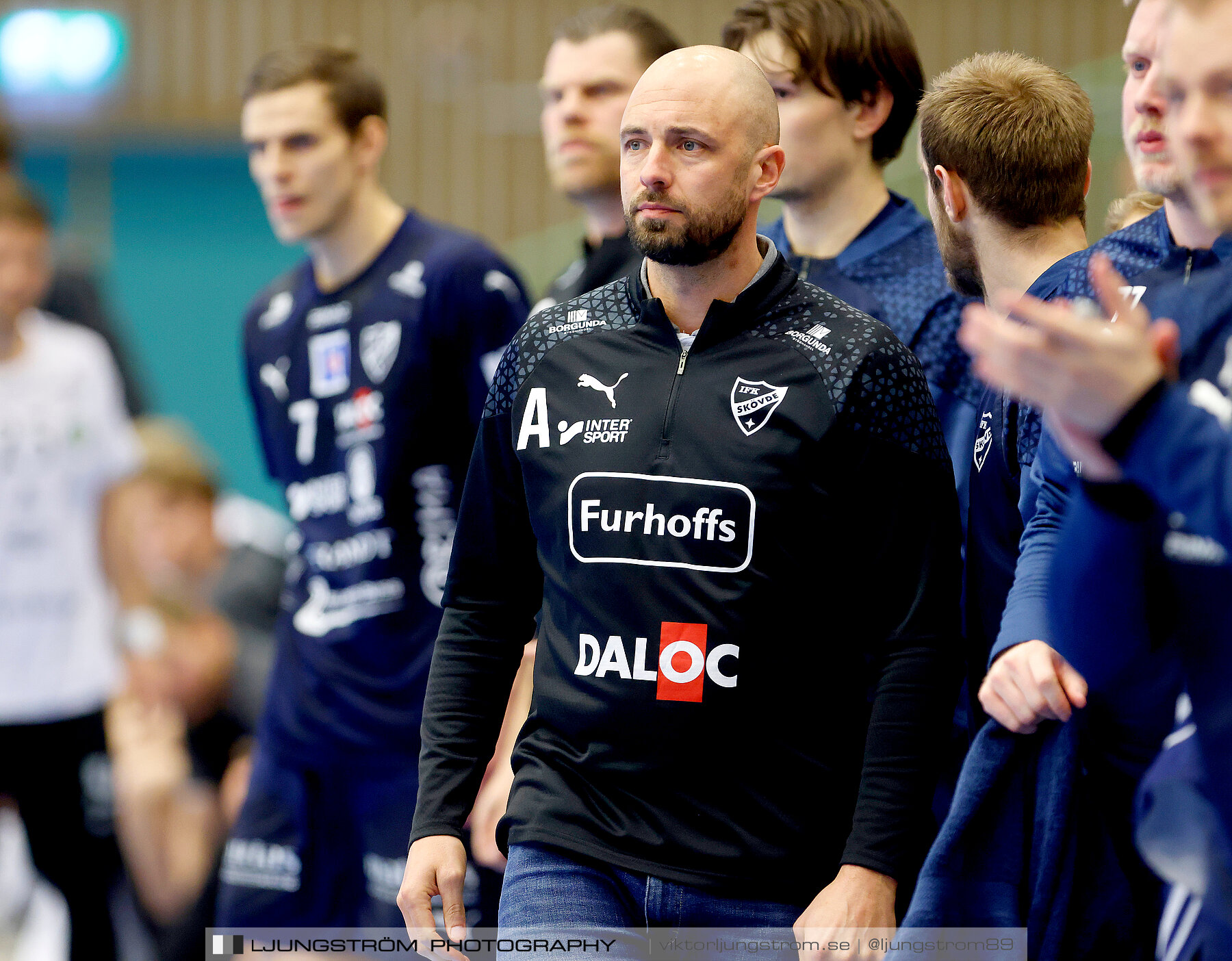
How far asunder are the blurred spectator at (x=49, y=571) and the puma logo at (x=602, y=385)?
3597 mm

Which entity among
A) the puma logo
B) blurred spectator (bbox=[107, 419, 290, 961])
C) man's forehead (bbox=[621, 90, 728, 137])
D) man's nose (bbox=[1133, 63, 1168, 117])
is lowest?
blurred spectator (bbox=[107, 419, 290, 961])

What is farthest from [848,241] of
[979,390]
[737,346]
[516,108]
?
[516,108]

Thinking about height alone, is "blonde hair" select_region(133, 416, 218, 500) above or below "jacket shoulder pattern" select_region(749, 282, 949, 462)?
below

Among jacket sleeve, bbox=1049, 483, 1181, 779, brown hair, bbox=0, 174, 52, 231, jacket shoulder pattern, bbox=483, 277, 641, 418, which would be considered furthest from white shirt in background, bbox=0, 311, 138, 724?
jacket sleeve, bbox=1049, 483, 1181, 779

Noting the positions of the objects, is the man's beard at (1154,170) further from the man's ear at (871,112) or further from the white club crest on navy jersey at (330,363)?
the white club crest on navy jersey at (330,363)

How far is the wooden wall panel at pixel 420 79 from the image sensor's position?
10969 mm

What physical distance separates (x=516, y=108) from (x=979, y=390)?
8439 mm

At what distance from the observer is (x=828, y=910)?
2.50 m

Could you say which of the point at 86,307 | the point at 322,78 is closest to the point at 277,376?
the point at 322,78

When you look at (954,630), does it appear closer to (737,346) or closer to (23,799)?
(737,346)

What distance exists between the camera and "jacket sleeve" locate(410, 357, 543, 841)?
2.88 m

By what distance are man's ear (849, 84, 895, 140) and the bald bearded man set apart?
0.86m

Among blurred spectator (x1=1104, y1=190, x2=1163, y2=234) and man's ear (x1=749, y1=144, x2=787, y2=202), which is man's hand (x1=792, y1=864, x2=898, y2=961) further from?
blurred spectator (x1=1104, y1=190, x2=1163, y2=234)

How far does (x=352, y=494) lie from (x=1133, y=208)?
2110 mm
